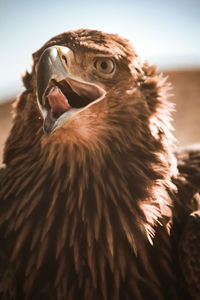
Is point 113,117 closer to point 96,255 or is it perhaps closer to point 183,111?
point 96,255

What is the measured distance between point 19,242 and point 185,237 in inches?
40.4

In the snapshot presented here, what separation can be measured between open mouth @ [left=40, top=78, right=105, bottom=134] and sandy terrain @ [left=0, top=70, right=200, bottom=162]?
5039 mm

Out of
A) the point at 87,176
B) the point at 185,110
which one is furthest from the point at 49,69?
the point at 185,110

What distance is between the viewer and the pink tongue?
182 centimetres

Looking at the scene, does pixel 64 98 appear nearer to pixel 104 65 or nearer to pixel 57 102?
pixel 57 102

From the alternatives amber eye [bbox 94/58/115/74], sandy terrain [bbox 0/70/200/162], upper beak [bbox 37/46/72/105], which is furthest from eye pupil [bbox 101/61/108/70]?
sandy terrain [bbox 0/70/200/162]

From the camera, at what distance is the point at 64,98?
73.1 inches

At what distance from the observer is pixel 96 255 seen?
189 cm

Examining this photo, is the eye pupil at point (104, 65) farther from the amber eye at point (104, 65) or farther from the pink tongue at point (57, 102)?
the pink tongue at point (57, 102)

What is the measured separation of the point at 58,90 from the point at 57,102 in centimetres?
7

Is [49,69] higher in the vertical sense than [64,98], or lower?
higher

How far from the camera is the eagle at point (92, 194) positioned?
6.12 feet

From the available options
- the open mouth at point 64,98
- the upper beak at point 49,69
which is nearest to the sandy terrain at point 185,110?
the open mouth at point 64,98

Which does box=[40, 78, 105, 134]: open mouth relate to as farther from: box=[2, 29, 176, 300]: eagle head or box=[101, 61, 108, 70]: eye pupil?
box=[101, 61, 108, 70]: eye pupil
